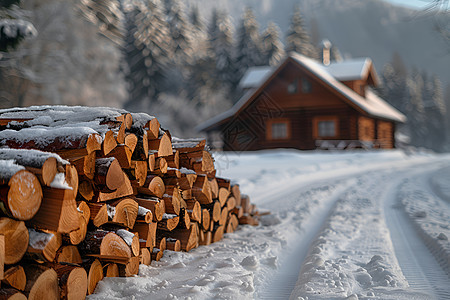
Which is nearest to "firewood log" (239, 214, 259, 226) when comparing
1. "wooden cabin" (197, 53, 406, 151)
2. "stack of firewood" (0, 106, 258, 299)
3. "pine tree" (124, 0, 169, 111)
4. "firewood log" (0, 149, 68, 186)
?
"stack of firewood" (0, 106, 258, 299)

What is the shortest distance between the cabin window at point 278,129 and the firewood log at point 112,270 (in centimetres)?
2122

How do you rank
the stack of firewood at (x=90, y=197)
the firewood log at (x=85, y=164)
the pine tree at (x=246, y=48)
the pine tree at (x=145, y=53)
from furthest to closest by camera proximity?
the pine tree at (x=246, y=48)
the pine tree at (x=145, y=53)
the firewood log at (x=85, y=164)
the stack of firewood at (x=90, y=197)

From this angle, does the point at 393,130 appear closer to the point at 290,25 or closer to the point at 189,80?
the point at 290,25

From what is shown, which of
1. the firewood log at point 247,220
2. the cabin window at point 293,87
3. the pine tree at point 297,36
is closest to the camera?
the firewood log at point 247,220

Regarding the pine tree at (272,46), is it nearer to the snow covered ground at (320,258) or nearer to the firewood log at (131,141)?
the snow covered ground at (320,258)

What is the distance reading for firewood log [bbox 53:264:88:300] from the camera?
2555mm

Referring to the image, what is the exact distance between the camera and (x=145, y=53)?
32.8 metres

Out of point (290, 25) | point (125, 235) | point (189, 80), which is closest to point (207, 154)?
point (125, 235)

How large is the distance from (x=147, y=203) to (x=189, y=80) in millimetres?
36016

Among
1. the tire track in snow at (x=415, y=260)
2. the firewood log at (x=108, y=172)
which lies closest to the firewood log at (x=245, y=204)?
the tire track in snow at (x=415, y=260)

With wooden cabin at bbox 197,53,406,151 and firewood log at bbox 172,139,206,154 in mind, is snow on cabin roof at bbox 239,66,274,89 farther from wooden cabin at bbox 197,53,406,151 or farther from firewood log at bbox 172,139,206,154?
firewood log at bbox 172,139,206,154

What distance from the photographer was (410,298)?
2.92 m

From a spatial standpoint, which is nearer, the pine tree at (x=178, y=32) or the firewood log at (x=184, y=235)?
the firewood log at (x=184, y=235)

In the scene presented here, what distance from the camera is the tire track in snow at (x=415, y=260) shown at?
3.23 m
